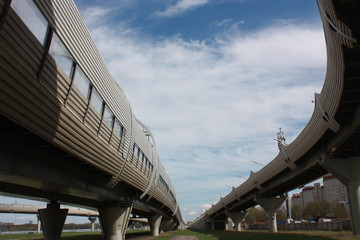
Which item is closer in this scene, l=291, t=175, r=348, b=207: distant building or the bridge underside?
the bridge underside

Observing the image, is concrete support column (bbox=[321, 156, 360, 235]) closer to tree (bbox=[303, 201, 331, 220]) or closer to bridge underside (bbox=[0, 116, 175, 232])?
bridge underside (bbox=[0, 116, 175, 232])

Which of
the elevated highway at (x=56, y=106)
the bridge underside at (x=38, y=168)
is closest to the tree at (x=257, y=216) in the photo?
the bridge underside at (x=38, y=168)

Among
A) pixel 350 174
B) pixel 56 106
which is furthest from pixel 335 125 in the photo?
pixel 56 106

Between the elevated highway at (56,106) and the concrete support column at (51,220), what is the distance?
3.86m

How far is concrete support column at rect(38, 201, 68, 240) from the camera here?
25.0 m

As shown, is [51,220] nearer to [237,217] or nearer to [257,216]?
[237,217]

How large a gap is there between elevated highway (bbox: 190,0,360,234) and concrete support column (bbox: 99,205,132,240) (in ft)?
51.3

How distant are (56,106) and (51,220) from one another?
17436 millimetres

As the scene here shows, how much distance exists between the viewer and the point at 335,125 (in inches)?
846

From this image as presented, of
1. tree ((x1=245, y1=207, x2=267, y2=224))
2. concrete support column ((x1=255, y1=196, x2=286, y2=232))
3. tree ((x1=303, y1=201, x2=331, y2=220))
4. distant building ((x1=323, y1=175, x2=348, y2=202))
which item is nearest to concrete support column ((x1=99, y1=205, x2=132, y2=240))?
concrete support column ((x1=255, y1=196, x2=286, y2=232))

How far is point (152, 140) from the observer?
33469mm

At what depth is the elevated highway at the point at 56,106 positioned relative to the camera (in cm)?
862

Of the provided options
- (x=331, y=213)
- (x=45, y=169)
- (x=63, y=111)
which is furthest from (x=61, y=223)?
(x=331, y=213)

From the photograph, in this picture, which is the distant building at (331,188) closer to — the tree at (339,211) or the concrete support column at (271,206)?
the tree at (339,211)
